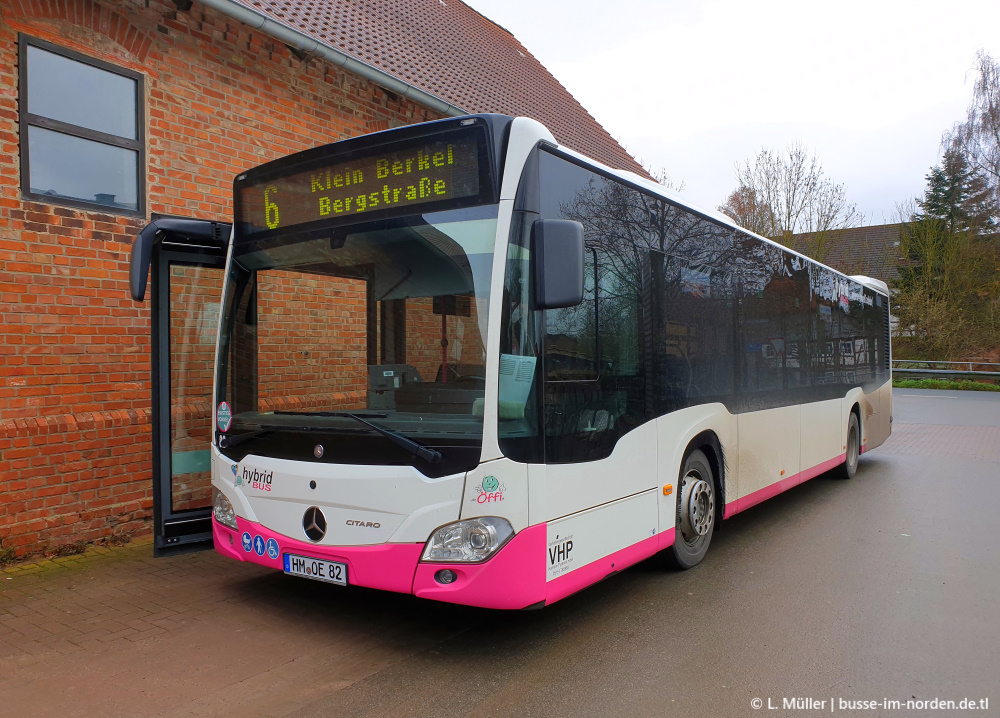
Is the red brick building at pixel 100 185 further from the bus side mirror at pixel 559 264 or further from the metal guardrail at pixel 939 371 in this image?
the metal guardrail at pixel 939 371

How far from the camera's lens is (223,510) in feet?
16.0

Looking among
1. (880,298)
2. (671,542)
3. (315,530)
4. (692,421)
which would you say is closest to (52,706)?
(315,530)

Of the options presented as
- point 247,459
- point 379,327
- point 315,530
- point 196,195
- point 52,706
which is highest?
point 196,195

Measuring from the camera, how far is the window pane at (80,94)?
20.4ft

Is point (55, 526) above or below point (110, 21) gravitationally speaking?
below

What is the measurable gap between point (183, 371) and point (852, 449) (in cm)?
863

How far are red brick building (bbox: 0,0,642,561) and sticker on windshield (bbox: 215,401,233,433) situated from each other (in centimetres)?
56

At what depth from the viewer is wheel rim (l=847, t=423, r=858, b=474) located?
10.2 meters

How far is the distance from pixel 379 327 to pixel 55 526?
3.75 metres

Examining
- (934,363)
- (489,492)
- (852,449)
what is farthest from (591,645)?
(934,363)

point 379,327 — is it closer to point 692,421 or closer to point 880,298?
point 692,421

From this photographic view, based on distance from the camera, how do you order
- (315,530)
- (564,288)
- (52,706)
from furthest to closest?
1. (315,530)
2. (564,288)
3. (52,706)

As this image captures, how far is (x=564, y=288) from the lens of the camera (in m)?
3.84

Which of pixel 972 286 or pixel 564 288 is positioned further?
pixel 972 286
